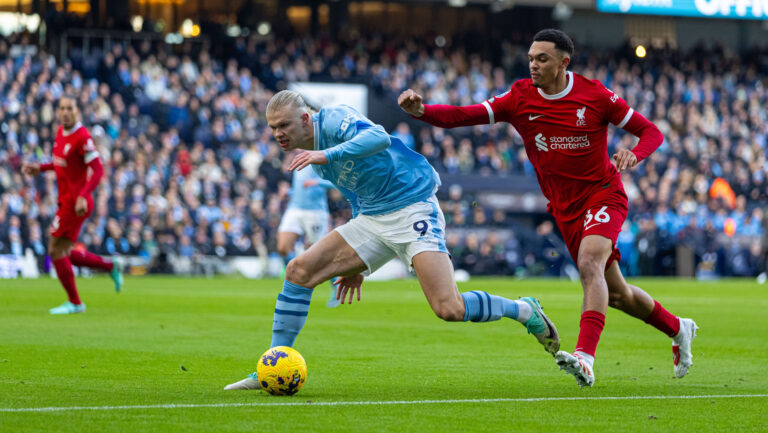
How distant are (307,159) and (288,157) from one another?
27084 mm

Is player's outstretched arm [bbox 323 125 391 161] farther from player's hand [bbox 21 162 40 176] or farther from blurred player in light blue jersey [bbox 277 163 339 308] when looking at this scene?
blurred player in light blue jersey [bbox 277 163 339 308]

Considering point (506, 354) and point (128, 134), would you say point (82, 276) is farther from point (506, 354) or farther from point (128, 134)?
point (506, 354)

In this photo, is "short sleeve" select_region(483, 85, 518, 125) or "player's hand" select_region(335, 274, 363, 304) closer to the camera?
"player's hand" select_region(335, 274, 363, 304)

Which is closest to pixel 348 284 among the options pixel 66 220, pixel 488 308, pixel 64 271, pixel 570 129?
pixel 488 308

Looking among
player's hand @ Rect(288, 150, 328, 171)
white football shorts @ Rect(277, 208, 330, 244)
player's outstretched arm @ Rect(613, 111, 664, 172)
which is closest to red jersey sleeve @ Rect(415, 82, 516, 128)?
player's outstretched arm @ Rect(613, 111, 664, 172)

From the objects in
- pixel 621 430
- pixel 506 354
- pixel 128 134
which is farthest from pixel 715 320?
pixel 128 134

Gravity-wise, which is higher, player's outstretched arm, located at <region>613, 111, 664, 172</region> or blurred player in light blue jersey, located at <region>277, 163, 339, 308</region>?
player's outstretched arm, located at <region>613, 111, 664, 172</region>

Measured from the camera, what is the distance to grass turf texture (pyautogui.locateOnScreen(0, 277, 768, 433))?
6227 mm

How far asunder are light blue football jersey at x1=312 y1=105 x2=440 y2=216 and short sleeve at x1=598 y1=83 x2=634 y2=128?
1335 millimetres

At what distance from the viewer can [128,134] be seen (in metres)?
32.7

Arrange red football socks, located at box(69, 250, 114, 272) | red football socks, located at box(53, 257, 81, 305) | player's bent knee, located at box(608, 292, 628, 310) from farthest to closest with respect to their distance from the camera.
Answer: red football socks, located at box(69, 250, 114, 272) → red football socks, located at box(53, 257, 81, 305) → player's bent knee, located at box(608, 292, 628, 310)

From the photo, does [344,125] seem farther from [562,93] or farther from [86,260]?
[86,260]

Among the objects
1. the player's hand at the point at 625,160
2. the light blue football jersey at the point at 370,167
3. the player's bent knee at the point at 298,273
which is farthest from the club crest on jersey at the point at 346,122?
the player's hand at the point at 625,160

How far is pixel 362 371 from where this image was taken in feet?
29.5
